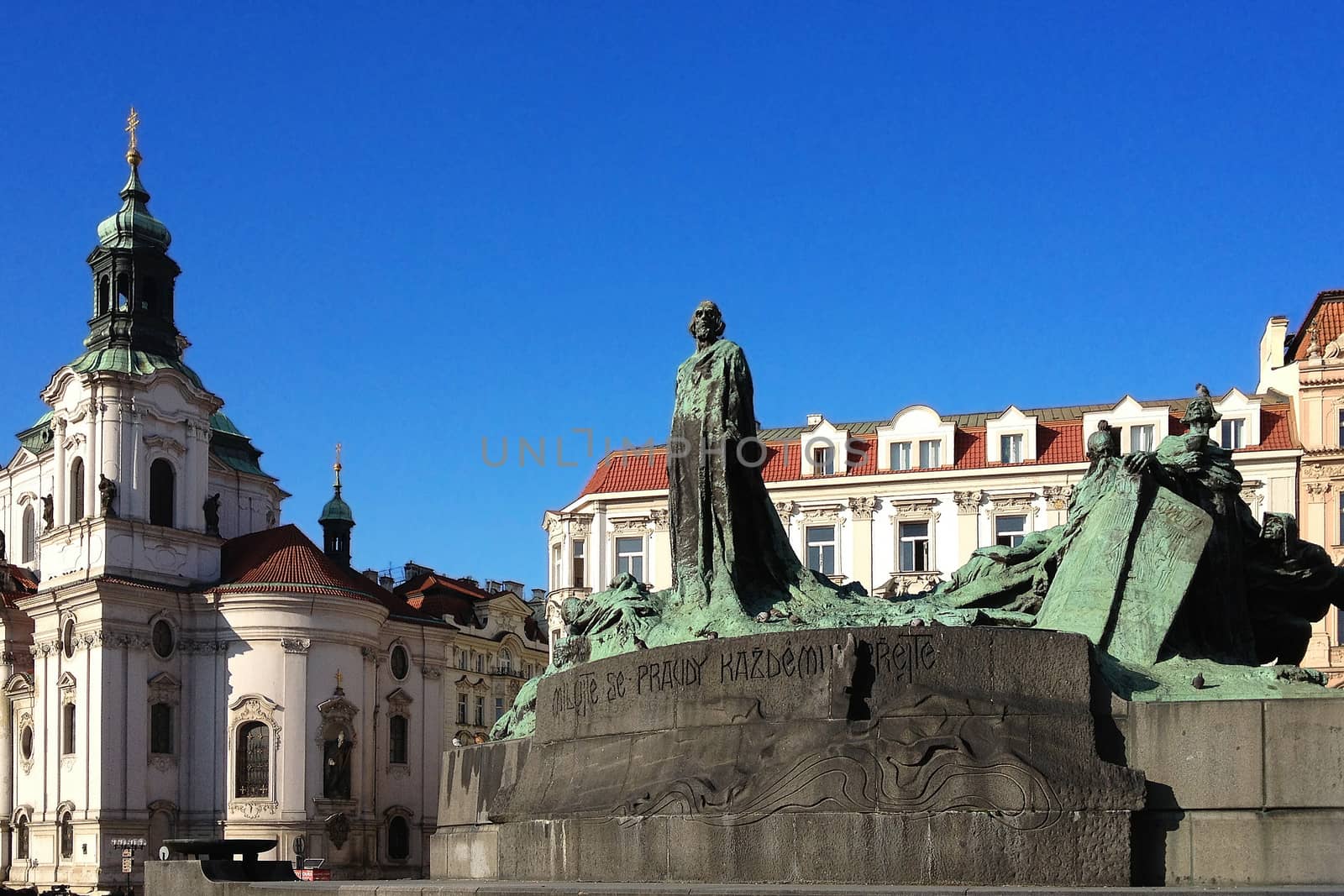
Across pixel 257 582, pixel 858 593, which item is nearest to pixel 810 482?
pixel 257 582

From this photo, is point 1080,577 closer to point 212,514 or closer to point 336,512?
point 212,514

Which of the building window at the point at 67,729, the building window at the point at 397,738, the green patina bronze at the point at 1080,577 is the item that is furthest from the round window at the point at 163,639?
the green patina bronze at the point at 1080,577

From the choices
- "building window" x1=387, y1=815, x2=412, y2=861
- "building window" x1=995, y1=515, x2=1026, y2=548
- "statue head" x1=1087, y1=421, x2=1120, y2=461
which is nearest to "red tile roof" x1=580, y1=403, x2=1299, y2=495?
"building window" x1=995, y1=515, x2=1026, y2=548

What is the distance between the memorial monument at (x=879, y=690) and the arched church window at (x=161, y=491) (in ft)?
164

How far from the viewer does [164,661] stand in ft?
203

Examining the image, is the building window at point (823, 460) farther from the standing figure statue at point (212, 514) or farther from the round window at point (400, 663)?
the standing figure statue at point (212, 514)

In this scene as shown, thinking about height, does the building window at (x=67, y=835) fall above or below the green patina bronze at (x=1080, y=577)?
below

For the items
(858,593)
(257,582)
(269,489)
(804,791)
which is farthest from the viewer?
(269,489)

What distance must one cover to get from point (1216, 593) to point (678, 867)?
178 inches

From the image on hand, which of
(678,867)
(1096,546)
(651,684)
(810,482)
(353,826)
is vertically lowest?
(353,826)

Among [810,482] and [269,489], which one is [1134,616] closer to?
[810,482]

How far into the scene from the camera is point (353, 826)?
62.8 meters

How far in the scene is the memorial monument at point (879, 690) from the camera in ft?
35.3

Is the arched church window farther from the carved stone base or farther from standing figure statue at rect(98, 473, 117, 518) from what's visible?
Answer: the carved stone base
